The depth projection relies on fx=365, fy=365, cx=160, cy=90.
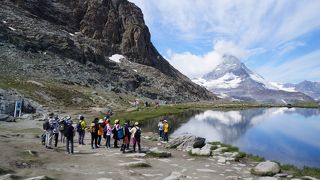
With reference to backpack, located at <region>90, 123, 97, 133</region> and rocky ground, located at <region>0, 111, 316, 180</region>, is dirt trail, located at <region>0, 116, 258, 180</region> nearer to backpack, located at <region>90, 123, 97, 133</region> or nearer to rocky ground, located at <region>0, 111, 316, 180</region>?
rocky ground, located at <region>0, 111, 316, 180</region>

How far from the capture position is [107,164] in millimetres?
28203

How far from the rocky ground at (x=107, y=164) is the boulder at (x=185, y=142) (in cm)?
304

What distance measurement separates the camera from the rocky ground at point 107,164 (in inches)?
948

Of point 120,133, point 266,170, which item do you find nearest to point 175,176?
point 266,170

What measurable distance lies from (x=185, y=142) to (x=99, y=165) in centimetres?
1529

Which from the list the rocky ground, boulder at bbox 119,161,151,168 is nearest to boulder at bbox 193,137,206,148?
the rocky ground

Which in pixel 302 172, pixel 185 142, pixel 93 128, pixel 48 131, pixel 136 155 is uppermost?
pixel 93 128

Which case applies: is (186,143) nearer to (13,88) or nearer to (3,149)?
(3,149)

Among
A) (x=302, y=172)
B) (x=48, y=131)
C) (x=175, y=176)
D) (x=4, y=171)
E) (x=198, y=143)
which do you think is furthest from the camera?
(x=198, y=143)

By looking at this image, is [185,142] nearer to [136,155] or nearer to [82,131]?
[136,155]

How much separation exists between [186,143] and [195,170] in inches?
506

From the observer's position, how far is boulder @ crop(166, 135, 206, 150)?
4045 centimetres

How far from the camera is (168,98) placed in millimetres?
194625

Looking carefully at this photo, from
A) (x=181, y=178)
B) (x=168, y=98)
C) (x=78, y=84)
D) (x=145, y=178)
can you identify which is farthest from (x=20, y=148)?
(x=168, y=98)
